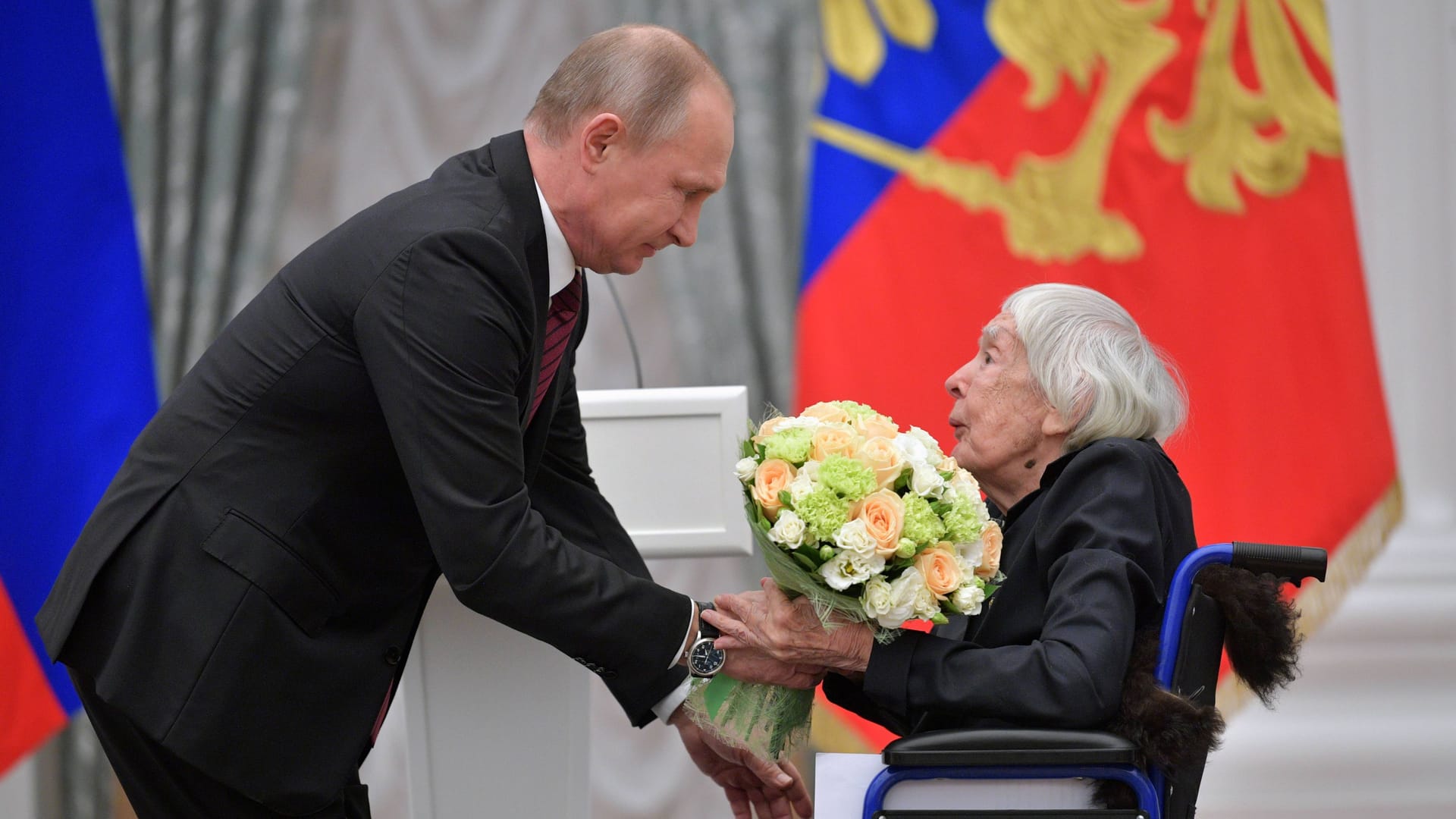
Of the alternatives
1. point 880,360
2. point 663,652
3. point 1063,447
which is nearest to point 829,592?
point 663,652

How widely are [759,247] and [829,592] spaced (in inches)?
69.2

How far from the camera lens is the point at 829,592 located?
1.73 m

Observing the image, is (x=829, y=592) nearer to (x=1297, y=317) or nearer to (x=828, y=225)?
(x=828, y=225)

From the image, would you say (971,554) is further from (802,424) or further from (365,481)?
(365,481)

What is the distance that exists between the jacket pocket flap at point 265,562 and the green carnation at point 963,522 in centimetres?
86

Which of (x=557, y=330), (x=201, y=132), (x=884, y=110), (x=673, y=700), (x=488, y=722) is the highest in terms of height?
(x=201, y=132)

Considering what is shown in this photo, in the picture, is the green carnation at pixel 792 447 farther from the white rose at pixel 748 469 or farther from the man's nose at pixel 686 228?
the man's nose at pixel 686 228

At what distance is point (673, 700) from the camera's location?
207 centimetres

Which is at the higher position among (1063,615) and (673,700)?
(1063,615)

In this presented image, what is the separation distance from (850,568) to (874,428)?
0.22 m

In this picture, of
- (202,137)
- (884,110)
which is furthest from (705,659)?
(202,137)

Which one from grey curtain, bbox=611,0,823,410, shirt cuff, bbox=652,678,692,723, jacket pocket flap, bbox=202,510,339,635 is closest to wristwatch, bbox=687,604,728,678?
shirt cuff, bbox=652,678,692,723

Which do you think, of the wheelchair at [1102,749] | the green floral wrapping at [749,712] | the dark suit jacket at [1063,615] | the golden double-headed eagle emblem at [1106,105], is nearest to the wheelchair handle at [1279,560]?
the wheelchair at [1102,749]

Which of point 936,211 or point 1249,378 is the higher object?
point 936,211
